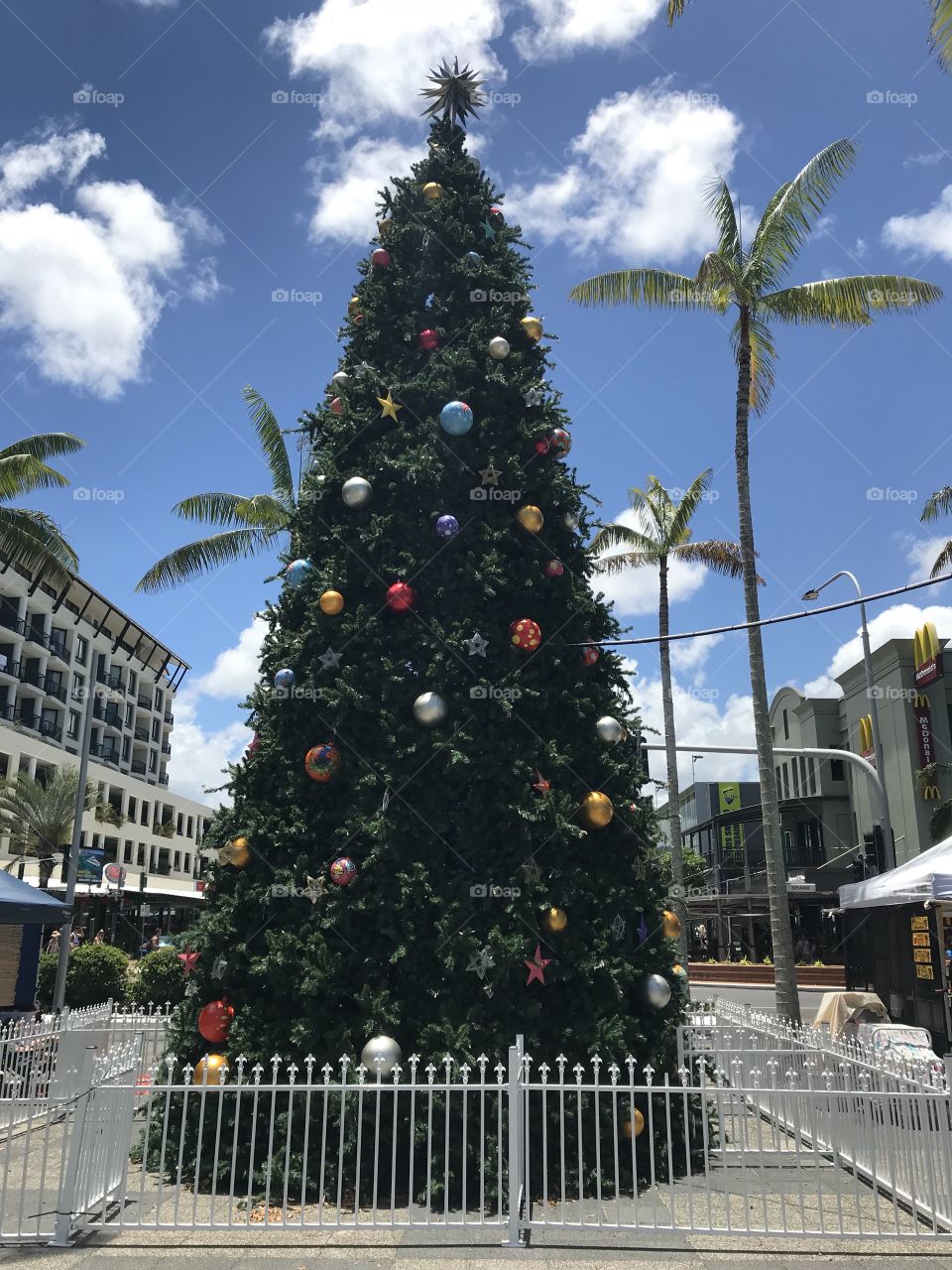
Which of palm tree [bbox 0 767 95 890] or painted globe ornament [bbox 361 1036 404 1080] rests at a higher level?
palm tree [bbox 0 767 95 890]

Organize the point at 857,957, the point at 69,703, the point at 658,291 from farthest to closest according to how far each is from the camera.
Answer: the point at 69,703 < the point at 857,957 < the point at 658,291

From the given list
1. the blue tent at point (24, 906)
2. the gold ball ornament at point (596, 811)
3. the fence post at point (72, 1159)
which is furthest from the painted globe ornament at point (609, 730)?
the blue tent at point (24, 906)

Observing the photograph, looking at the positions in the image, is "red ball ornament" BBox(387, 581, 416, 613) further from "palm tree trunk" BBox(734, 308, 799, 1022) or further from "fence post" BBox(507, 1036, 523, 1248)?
"palm tree trunk" BBox(734, 308, 799, 1022)

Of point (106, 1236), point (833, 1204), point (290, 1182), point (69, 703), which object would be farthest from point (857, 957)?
point (69, 703)

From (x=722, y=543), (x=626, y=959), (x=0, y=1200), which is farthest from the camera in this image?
(x=722, y=543)

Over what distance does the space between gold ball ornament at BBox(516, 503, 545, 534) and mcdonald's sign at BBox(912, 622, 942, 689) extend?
32.5 metres

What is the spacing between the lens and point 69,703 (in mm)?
56812

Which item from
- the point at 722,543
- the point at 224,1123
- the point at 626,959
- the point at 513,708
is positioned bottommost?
the point at 224,1123

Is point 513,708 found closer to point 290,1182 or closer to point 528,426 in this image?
point 528,426

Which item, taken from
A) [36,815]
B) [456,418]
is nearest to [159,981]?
[456,418]

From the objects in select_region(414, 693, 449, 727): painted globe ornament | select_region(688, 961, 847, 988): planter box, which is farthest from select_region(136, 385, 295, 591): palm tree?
select_region(688, 961, 847, 988): planter box

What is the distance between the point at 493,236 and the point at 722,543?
17.4 m

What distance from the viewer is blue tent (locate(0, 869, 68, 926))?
11.8 metres

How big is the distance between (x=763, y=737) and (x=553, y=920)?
8057 millimetres
